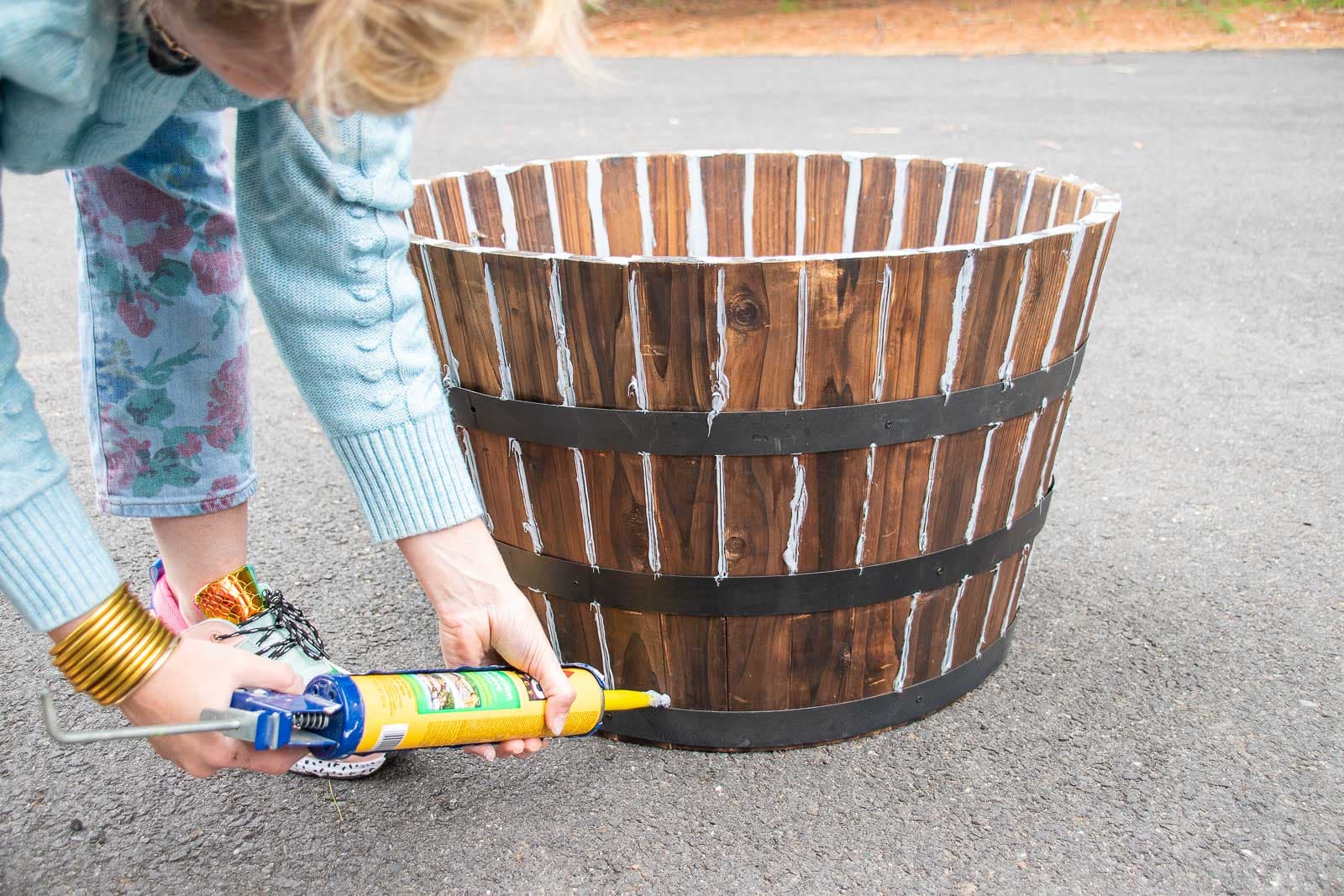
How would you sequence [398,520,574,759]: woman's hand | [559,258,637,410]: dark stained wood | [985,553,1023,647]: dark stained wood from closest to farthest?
1. [398,520,574,759]: woman's hand
2. [559,258,637,410]: dark stained wood
3. [985,553,1023,647]: dark stained wood

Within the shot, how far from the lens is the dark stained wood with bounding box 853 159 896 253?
8.34 ft

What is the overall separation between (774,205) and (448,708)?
1649 millimetres

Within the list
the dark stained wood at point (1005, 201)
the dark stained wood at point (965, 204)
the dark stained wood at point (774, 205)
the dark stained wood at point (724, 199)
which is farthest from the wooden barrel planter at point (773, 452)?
the dark stained wood at point (724, 199)

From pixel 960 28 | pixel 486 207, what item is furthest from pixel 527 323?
pixel 960 28

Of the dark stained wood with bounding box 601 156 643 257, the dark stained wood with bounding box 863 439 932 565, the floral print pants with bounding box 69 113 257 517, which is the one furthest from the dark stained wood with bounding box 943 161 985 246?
the floral print pants with bounding box 69 113 257 517

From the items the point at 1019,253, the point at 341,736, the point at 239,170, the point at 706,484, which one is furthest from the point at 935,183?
the point at 341,736

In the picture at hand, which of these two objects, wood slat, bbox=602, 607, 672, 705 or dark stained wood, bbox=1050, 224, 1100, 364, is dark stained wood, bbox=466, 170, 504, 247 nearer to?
wood slat, bbox=602, 607, 672, 705

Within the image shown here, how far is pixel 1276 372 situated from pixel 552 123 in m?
5.62

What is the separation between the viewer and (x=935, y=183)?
2498mm

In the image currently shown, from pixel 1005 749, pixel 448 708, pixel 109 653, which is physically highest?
pixel 109 653

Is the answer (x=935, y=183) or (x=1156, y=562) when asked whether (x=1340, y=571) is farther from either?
(x=935, y=183)

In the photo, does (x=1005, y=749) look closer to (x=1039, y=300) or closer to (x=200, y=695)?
(x=1039, y=300)

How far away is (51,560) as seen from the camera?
1111 mm

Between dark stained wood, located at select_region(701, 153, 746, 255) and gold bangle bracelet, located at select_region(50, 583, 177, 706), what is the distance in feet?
6.07
